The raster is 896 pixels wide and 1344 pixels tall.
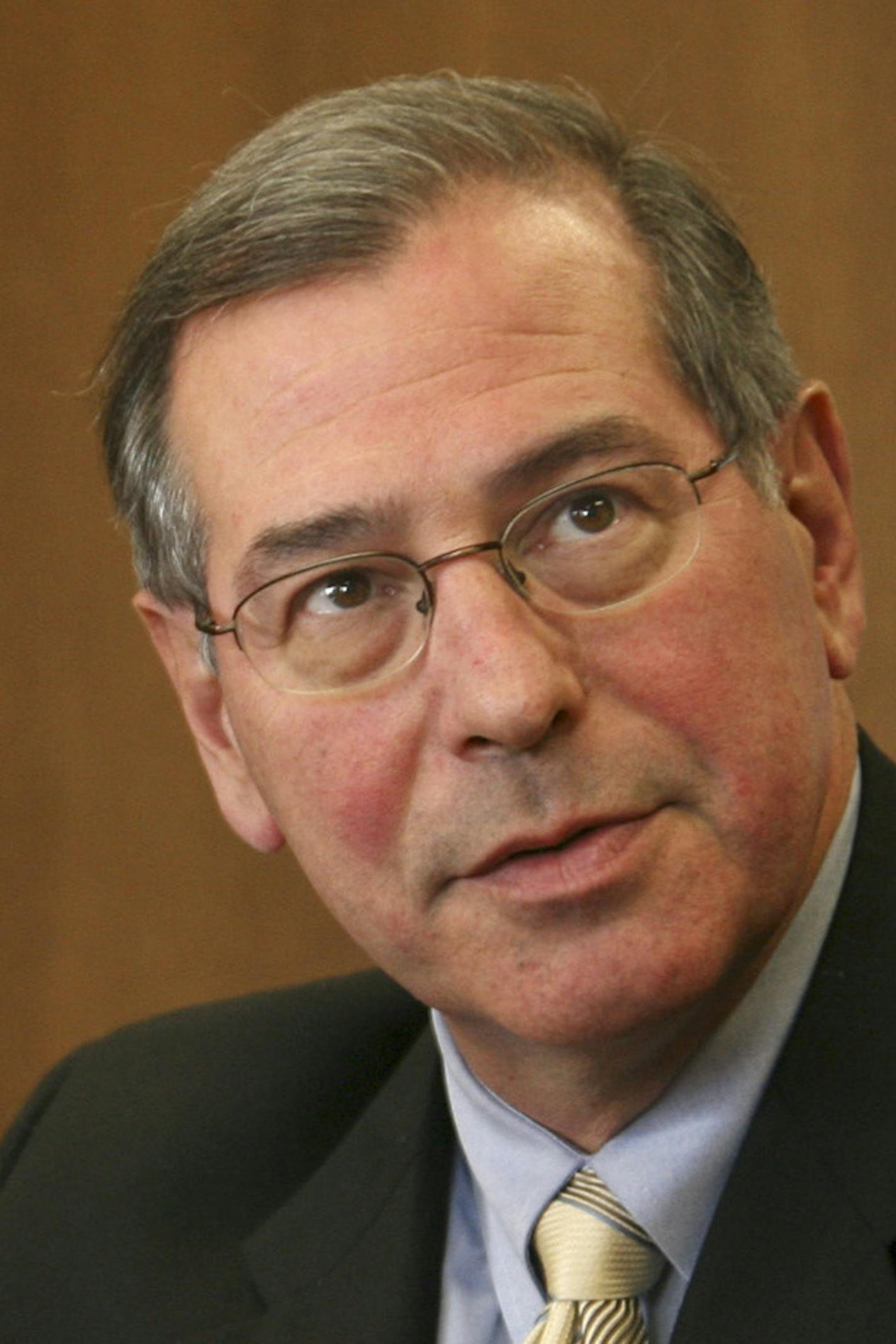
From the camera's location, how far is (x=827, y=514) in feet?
6.55

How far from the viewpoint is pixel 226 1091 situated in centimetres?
237

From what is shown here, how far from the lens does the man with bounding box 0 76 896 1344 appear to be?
5.59ft

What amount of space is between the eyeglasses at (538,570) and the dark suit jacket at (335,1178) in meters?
0.34

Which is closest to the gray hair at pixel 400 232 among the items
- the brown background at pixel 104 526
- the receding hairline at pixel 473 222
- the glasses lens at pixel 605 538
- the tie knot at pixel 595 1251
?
the receding hairline at pixel 473 222

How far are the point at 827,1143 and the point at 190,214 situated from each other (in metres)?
1.05

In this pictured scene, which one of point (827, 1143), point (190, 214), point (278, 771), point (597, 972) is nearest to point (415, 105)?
point (190, 214)

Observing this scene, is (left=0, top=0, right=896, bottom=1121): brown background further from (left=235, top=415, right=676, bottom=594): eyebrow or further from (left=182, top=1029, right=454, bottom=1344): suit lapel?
(left=235, top=415, right=676, bottom=594): eyebrow

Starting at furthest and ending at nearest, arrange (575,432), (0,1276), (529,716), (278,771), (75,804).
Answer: (75,804) → (0,1276) → (278,771) → (575,432) → (529,716)

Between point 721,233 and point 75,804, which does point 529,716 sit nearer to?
point 721,233

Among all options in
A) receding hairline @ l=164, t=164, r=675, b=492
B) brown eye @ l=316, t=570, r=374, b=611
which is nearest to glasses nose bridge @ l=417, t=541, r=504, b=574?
brown eye @ l=316, t=570, r=374, b=611

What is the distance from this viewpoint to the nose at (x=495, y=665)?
1.64 meters

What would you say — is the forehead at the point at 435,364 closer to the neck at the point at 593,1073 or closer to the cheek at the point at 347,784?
the cheek at the point at 347,784

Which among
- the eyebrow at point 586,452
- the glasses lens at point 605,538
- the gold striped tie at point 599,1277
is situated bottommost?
the gold striped tie at point 599,1277

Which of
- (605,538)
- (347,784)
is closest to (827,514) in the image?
(605,538)
